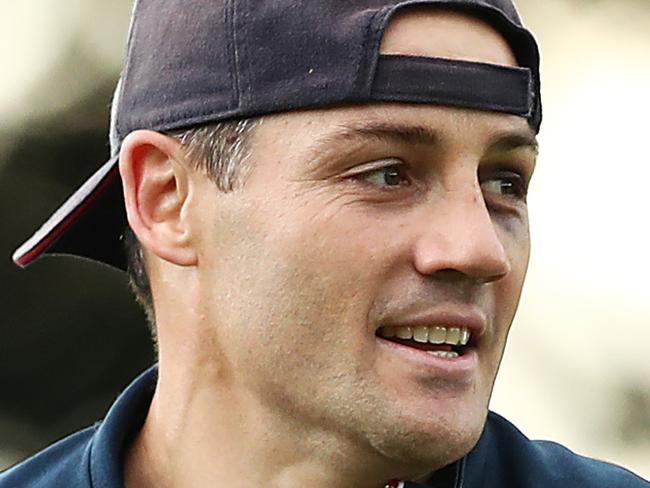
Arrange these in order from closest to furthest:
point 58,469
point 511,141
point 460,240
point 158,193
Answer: point 460,240, point 511,141, point 158,193, point 58,469

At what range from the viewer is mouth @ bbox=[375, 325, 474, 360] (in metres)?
1.90

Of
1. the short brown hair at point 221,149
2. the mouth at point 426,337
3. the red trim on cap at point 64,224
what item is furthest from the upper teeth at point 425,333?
the red trim on cap at point 64,224

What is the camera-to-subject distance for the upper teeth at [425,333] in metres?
1.90

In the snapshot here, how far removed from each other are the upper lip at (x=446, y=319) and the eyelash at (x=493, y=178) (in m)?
0.16

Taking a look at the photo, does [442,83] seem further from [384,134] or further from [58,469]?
[58,469]

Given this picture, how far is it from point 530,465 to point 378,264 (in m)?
0.44

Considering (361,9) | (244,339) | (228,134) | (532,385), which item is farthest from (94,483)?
(532,385)

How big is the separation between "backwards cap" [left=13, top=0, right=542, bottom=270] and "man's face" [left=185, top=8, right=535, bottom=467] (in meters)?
0.02

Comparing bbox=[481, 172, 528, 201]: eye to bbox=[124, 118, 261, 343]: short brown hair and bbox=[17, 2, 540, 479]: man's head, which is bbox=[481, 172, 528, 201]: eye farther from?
bbox=[124, 118, 261, 343]: short brown hair

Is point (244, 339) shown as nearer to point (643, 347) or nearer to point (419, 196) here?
point (419, 196)

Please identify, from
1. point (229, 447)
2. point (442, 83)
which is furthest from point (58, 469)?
point (442, 83)

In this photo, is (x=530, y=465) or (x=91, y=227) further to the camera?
(x=91, y=227)

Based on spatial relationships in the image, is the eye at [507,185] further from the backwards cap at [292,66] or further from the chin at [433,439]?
the chin at [433,439]

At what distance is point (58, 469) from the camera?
222 cm
